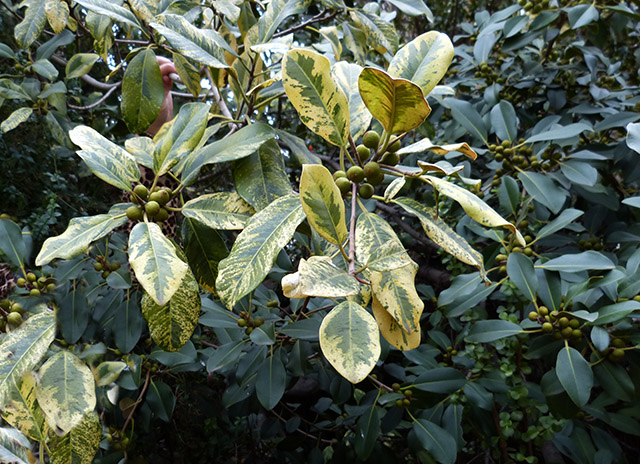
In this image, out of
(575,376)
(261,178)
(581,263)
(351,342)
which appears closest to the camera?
(351,342)

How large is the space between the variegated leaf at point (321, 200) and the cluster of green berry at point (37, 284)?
756mm

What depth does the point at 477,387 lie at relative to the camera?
114 cm

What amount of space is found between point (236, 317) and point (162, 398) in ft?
1.00

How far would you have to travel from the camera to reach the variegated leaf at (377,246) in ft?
1.48

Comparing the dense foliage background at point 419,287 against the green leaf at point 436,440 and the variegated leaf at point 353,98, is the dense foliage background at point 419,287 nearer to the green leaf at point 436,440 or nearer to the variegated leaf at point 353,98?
the green leaf at point 436,440

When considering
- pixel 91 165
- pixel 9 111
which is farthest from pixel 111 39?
pixel 9 111

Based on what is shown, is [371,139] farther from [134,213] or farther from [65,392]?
[65,392]

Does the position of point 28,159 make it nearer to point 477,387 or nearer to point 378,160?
point 378,160

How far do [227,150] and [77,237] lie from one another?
228mm


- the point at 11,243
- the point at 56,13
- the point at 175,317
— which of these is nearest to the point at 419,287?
the point at 175,317

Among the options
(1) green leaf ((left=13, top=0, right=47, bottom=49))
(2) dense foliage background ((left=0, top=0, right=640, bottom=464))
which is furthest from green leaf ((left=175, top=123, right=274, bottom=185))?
(1) green leaf ((left=13, top=0, right=47, bottom=49))

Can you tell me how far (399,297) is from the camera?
514 millimetres

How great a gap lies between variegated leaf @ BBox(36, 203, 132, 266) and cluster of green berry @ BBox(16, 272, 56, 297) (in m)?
0.48

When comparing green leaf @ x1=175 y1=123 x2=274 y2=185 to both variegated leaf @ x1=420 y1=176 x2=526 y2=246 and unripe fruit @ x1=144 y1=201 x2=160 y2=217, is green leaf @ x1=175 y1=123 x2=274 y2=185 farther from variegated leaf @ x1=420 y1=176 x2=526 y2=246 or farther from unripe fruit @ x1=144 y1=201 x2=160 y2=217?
variegated leaf @ x1=420 y1=176 x2=526 y2=246
